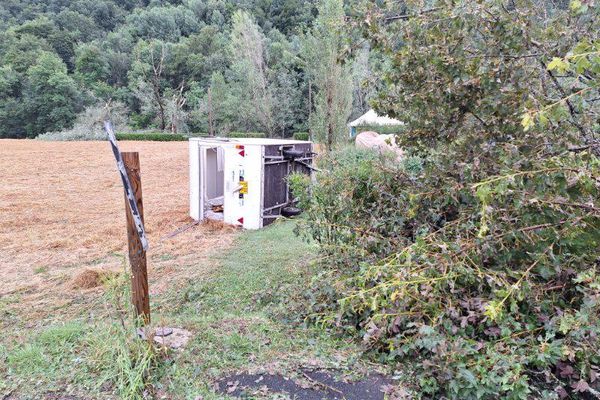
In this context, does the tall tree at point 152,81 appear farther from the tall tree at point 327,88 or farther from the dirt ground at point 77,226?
the tall tree at point 327,88

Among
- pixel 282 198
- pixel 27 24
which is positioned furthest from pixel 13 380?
pixel 27 24

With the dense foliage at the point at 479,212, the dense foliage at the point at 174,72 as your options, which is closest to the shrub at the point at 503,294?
the dense foliage at the point at 479,212

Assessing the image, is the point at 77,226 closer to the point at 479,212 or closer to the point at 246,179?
the point at 246,179

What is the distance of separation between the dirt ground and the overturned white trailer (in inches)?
17.8

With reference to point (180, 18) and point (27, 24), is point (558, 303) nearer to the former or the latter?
point (27, 24)

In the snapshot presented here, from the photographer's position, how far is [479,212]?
2039mm

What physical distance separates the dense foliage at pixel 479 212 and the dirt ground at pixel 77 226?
5.43 feet

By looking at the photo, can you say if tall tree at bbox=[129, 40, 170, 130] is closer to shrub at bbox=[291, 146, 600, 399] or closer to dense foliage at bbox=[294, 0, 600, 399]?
dense foliage at bbox=[294, 0, 600, 399]

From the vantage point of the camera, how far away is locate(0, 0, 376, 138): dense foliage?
24.5 meters

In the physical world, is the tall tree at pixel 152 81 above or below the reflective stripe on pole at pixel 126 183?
above

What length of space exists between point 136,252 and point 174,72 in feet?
133

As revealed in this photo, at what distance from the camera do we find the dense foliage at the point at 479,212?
174 centimetres

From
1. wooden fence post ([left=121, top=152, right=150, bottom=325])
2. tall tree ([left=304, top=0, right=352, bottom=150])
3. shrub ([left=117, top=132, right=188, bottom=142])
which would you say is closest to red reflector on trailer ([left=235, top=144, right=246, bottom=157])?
wooden fence post ([left=121, top=152, right=150, bottom=325])

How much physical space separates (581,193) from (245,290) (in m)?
3.06
